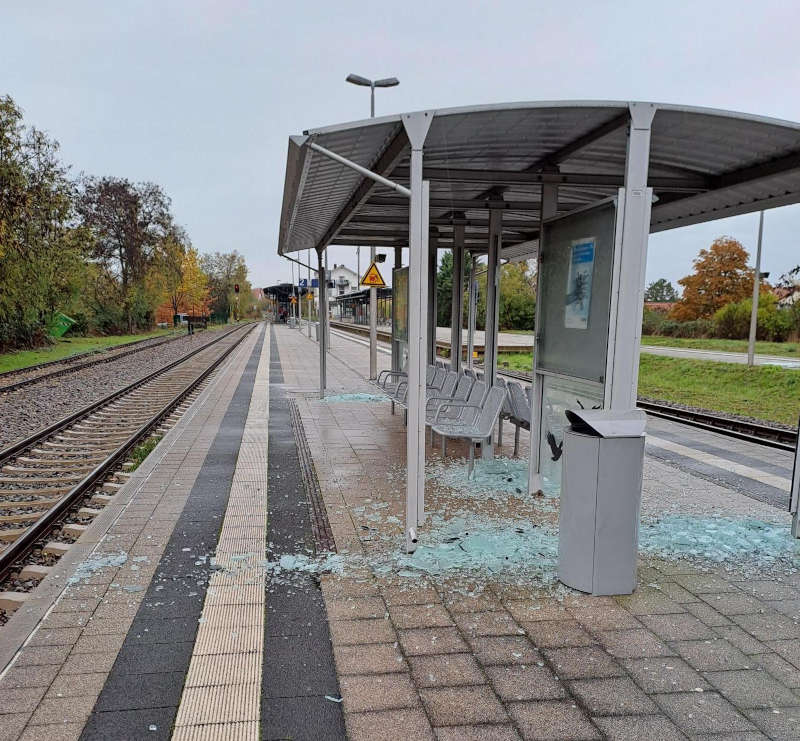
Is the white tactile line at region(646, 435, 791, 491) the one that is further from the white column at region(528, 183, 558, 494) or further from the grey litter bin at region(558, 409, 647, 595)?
the grey litter bin at region(558, 409, 647, 595)

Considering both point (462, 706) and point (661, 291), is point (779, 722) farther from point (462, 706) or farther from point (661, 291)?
point (661, 291)

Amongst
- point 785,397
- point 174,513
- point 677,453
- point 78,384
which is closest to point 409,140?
point 174,513

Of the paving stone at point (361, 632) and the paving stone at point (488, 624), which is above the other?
the paving stone at point (488, 624)

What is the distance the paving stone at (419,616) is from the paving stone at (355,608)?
81 mm

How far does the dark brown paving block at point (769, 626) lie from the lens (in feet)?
11.1

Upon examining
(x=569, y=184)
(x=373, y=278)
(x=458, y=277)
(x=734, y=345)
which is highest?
(x=569, y=184)

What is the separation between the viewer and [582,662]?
3.11 m

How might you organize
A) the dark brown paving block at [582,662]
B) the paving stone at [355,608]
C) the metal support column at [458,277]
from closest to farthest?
the dark brown paving block at [582,662]
the paving stone at [355,608]
the metal support column at [458,277]

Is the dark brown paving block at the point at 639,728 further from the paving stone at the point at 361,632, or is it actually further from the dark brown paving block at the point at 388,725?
the paving stone at the point at 361,632

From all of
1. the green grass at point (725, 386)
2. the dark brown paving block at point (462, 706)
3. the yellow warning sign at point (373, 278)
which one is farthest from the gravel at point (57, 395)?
the green grass at point (725, 386)

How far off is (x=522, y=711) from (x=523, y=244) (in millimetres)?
8588

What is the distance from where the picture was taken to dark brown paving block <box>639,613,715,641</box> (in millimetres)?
3383

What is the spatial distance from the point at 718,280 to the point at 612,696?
164 feet

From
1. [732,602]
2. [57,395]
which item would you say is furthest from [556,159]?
[57,395]
